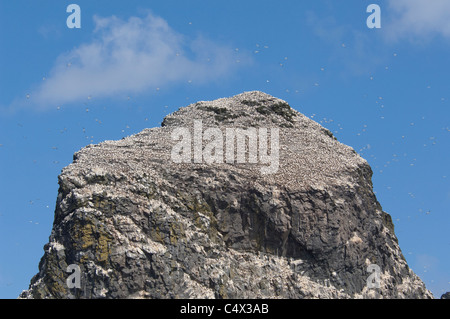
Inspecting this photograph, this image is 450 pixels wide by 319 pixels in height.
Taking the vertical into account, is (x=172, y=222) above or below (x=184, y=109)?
Result: below

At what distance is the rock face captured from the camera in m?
66.3

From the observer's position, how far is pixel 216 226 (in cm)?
7294

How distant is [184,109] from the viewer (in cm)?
8894

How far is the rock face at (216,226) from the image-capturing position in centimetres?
6631
